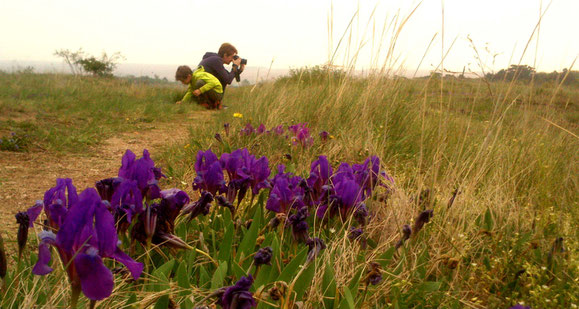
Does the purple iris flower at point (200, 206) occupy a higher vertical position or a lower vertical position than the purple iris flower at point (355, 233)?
higher

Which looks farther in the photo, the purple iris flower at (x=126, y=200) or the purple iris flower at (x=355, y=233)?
the purple iris flower at (x=355, y=233)

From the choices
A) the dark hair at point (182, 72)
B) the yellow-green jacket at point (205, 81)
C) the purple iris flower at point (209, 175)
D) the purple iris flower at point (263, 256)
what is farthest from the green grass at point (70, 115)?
the purple iris flower at point (263, 256)

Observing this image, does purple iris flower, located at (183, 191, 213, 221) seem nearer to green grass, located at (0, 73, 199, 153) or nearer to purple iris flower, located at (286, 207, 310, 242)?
purple iris flower, located at (286, 207, 310, 242)

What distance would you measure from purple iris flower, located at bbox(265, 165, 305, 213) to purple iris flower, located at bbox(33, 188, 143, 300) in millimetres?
834

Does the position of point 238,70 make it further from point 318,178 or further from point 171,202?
point 171,202

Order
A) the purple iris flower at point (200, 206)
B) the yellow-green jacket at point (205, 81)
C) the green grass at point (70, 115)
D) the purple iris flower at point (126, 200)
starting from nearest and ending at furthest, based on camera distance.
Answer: the purple iris flower at point (126, 200) → the purple iris flower at point (200, 206) → the green grass at point (70, 115) → the yellow-green jacket at point (205, 81)

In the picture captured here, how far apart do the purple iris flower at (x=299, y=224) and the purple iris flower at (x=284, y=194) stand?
0.55 feet

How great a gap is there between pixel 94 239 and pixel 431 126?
3.39 m

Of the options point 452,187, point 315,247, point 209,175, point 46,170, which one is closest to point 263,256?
point 315,247

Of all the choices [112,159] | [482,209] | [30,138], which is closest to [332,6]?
[112,159]

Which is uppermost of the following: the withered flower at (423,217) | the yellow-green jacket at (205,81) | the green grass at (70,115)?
the yellow-green jacket at (205,81)

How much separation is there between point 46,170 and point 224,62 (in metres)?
6.93

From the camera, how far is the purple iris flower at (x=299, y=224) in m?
1.52

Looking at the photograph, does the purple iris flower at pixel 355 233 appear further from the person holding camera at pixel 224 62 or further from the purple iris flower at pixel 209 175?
the person holding camera at pixel 224 62
